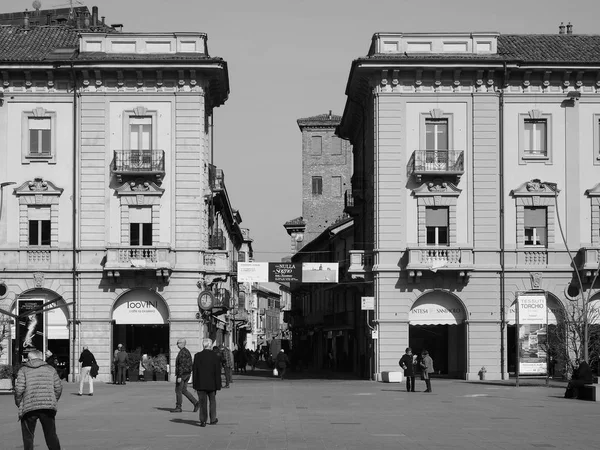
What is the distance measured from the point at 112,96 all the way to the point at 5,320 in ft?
36.0

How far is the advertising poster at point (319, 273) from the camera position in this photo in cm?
5259

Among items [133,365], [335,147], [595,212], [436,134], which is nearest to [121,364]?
[133,365]

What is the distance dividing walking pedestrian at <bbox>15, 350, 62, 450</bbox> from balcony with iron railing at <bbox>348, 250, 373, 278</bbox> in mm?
34086

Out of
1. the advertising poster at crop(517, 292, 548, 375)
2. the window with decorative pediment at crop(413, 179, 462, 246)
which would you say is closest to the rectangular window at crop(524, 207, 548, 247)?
the advertising poster at crop(517, 292, 548, 375)

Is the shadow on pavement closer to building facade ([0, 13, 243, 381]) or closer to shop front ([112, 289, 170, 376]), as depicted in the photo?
building facade ([0, 13, 243, 381])

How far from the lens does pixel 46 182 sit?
49.0m

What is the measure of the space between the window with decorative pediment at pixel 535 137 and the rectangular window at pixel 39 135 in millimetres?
20793

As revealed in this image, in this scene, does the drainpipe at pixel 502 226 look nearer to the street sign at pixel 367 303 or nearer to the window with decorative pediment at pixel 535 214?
the window with decorative pediment at pixel 535 214

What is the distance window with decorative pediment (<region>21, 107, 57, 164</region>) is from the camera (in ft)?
161

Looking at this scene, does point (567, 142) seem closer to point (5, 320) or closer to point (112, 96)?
point (112, 96)

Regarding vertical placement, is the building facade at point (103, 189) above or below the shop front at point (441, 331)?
above

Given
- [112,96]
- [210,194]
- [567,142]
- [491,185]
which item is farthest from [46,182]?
[567,142]

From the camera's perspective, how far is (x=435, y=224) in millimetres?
49500

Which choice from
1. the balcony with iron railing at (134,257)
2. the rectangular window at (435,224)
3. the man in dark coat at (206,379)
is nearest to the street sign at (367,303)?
the rectangular window at (435,224)
